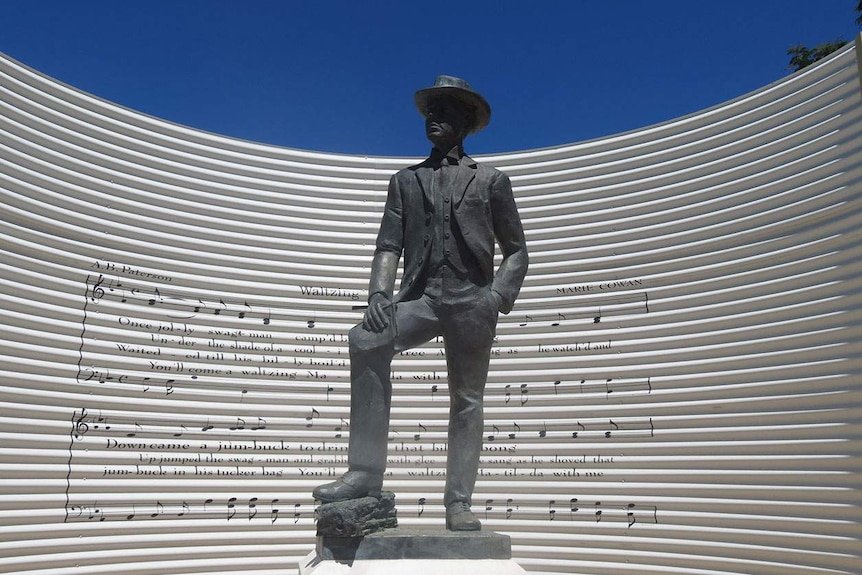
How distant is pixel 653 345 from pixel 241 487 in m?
4.66

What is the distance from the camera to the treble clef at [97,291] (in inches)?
295

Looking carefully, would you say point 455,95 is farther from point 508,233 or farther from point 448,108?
point 508,233

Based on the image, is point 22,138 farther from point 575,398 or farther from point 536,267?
point 575,398

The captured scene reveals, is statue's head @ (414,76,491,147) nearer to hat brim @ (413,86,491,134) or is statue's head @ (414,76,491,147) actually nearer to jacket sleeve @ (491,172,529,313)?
hat brim @ (413,86,491,134)

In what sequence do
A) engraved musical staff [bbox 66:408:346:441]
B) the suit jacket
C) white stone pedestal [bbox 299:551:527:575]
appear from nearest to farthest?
1. white stone pedestal [bbox 299:551:527:575]
2. the suit jacket
3. engraved musical staff [bbox 66:408:346:441]

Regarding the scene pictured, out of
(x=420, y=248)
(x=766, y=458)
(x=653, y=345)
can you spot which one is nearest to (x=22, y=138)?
(x=420, y=248)

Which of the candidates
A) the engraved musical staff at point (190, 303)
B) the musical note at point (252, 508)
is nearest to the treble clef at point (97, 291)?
the engraved musical staff at point (190, 303)

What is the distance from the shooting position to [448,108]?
163 inches

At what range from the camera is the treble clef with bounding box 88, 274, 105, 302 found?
7.50 meters

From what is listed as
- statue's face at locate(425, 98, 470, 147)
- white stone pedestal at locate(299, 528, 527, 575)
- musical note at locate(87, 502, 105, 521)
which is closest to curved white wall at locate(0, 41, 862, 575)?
musical note at locate(87, 502, 105, 521)

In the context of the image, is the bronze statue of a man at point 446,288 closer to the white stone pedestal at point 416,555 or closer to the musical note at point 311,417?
the white stone pedestal at point 416,555

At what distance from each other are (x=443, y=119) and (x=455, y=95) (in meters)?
0.15

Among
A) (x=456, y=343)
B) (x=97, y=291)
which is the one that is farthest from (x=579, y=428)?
(x=97, y=291)

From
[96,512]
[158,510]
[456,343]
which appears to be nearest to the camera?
[456,343]
